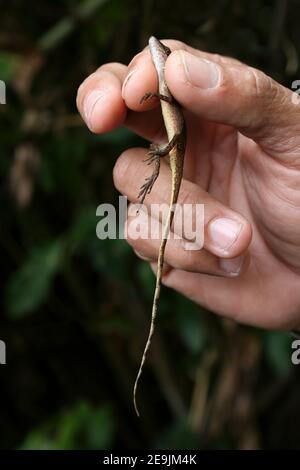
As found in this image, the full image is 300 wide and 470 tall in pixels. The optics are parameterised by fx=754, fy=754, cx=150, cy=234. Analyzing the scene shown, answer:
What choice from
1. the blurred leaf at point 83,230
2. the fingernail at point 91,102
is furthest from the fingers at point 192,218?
the blurred leaf at point 83,230

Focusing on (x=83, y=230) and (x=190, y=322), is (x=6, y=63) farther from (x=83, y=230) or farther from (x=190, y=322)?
(x=190, y=322)

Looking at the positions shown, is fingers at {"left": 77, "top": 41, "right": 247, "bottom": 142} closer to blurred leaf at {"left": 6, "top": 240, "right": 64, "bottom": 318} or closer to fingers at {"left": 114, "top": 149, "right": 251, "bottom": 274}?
fingers at {"left": 114, "top": 149, "right": 251, "bottom": 274}

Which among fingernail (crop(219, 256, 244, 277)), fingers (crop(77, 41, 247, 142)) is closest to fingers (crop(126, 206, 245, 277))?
fingernail (crop(219, 256, 244, 277))

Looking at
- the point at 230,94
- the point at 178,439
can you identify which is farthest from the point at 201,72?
the point at 178,439

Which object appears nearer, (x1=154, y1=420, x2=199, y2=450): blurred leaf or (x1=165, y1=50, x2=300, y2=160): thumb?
(x1=165, y1=50, x2=300, y2=160): thumb

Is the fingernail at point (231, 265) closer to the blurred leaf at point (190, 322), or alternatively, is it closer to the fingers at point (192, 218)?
the fingers at point (192, 218)

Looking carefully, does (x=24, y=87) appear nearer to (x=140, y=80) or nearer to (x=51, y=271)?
Answer: (x=51, y=271)

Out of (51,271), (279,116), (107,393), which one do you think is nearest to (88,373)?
(107,393)
